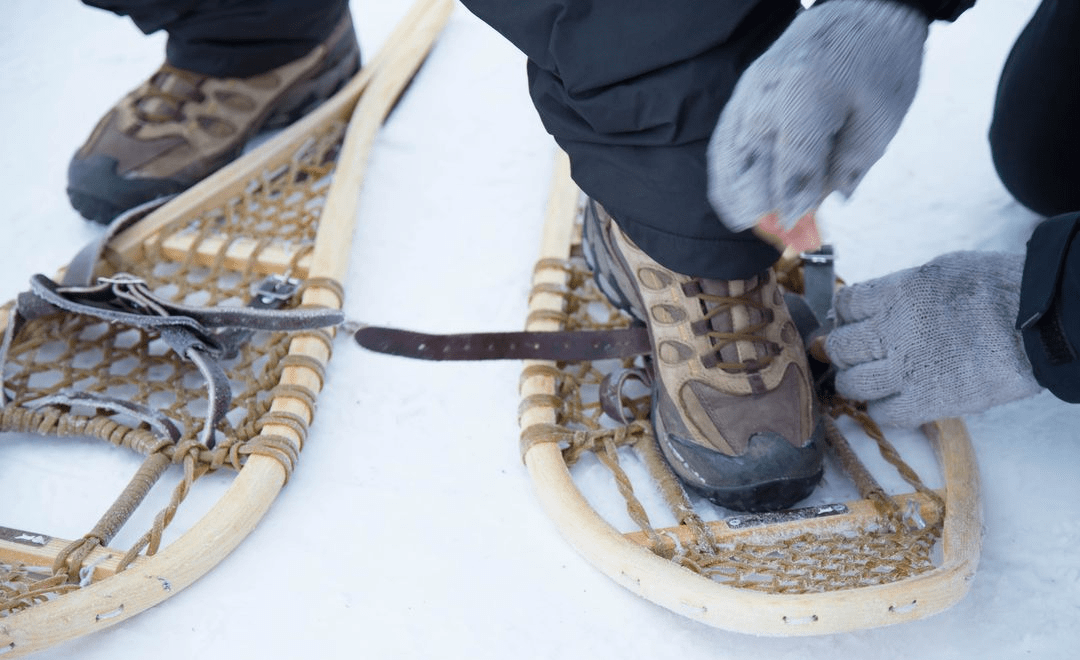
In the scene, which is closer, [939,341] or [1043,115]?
[939,341]

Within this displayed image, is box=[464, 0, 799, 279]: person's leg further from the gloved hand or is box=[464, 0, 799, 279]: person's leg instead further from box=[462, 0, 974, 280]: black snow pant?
the gloved hand

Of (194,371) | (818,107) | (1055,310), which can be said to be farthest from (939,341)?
(194,371)

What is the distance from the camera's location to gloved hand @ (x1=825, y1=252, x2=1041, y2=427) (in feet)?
2.84

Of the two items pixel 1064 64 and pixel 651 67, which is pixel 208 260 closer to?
pixel 651 67

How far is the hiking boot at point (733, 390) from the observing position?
35.5 inches

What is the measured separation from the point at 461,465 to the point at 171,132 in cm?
75

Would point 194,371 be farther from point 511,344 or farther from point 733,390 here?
point 733,390

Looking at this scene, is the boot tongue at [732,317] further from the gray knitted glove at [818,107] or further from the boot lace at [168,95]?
the boot lace at [168,95]

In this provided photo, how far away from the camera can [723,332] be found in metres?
0.92

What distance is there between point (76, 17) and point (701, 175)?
169 cm

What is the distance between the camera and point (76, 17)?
189 centimetres

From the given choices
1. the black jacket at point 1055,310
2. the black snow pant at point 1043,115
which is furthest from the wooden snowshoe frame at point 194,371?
the black snow pant at point 1043,115

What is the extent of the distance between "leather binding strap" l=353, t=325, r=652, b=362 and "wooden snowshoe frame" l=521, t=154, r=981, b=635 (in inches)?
1.2

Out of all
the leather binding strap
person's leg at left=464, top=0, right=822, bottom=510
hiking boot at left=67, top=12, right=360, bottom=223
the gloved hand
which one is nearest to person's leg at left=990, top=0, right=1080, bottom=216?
the gloved hand
